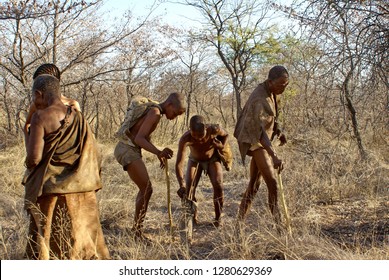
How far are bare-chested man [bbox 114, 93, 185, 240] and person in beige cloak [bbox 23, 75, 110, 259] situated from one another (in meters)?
1.06

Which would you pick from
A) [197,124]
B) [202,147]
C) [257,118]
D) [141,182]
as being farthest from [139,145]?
[257,118]

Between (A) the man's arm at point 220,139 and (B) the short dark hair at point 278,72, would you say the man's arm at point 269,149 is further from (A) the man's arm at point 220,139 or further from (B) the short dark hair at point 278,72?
(A) the man's arm at point 220,139

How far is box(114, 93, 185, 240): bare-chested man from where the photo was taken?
14.1 ft

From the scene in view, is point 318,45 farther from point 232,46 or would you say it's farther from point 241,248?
point 232,46

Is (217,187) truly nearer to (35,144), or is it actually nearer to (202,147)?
(202,147)

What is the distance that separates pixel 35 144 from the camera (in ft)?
9.45

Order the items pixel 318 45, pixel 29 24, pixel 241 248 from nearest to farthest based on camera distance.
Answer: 1. pixel 241 248
2. pixel 318 45
3. pixel 29 24

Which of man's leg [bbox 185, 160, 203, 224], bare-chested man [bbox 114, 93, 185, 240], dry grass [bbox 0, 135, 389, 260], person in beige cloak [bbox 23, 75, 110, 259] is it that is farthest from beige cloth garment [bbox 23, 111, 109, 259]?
man's leg [bbox 185, 160, 203, 224]

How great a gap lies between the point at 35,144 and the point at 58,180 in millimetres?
303

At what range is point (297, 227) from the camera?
4445 mm

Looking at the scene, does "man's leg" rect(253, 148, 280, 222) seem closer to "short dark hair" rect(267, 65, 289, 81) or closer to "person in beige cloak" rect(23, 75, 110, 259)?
"short dark hair" rect(267, 65, 289, 81)

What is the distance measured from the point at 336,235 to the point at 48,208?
2.87 metres

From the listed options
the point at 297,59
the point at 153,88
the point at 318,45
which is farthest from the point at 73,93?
the point at 318,45

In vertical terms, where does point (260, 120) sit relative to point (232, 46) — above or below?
below
